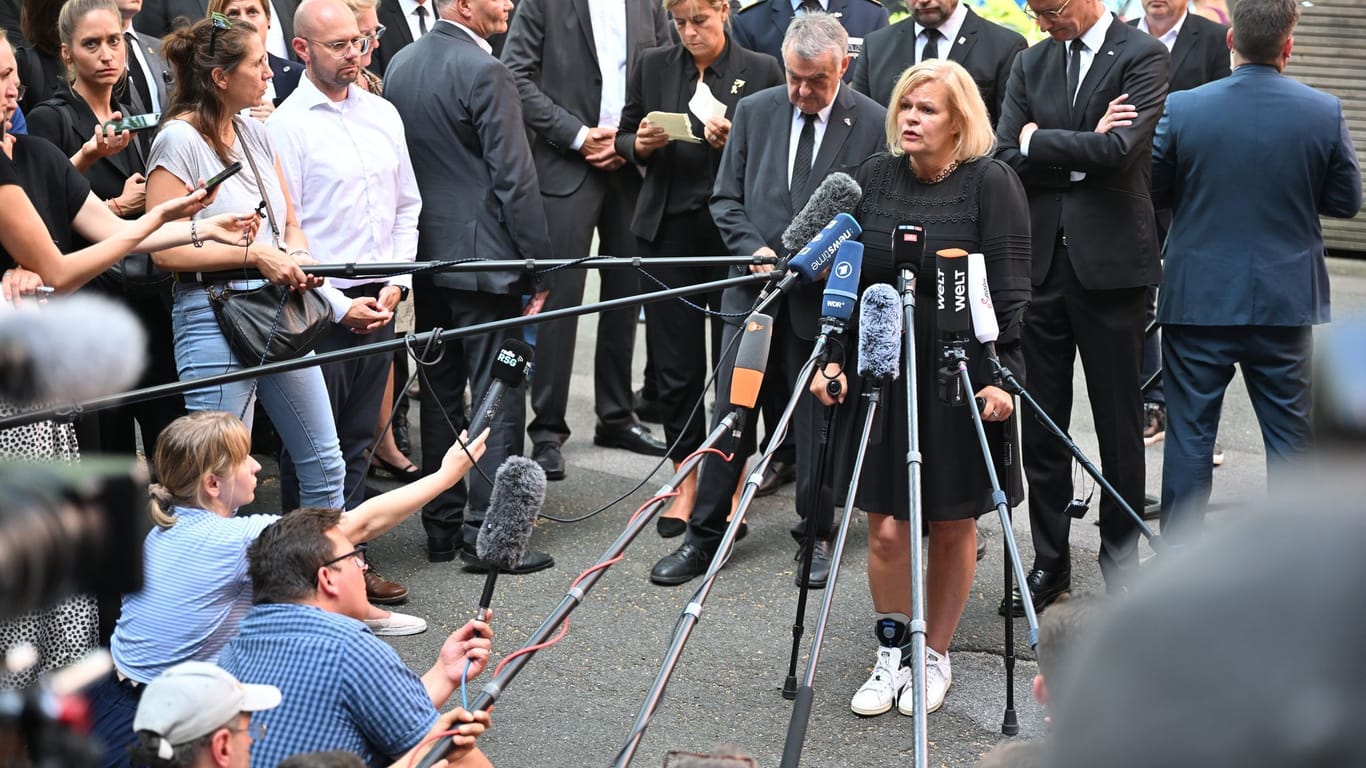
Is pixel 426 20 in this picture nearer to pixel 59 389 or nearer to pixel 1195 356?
pixel 1195 356

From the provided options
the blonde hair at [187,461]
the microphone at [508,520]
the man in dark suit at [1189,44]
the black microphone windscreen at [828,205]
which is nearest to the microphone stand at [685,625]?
the microphone at [508,520]

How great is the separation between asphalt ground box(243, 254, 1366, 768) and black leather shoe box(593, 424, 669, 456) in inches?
16.9

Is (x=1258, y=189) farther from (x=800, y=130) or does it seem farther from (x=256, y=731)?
(x=256, y=731)

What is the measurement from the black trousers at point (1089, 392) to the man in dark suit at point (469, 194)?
2033 millimetres

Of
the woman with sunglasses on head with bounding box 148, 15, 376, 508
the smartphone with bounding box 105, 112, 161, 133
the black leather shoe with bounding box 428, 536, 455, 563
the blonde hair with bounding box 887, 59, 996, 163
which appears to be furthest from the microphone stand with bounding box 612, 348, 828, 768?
the black leather shoe with bounding box 428, 536, 455, 563

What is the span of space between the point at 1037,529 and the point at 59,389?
4.57 m

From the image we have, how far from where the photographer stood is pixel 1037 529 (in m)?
5.62

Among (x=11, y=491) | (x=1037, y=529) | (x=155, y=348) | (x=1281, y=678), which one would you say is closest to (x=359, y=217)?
(x=155, y=348)

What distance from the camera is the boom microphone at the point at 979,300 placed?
416 centimetres

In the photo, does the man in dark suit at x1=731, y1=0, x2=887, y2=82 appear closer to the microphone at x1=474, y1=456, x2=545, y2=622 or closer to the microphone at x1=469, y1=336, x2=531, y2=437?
the microphone at x1=469, y1=336, x2=531, y2=437

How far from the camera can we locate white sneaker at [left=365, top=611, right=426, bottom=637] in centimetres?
521

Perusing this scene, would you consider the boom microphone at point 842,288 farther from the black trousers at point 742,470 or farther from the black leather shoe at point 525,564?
the black leather shoe at point 525,564

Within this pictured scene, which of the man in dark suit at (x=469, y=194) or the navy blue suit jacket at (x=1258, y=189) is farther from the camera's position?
the man in dark suit at (x=469, y=194)

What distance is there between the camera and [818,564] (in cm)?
582
